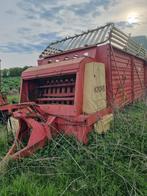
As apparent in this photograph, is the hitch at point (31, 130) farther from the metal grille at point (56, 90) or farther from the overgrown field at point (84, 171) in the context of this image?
the metal grille at point (56, 90)

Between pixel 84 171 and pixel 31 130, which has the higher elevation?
pixel 31 130

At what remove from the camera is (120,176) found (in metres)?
2.31

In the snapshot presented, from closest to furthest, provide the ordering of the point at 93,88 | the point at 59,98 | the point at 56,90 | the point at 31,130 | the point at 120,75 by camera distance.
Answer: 1. the point at 31,130
2. the point at 93,88
3. the point at 59,98
4. the point at 56,90
5. the point at 120,75

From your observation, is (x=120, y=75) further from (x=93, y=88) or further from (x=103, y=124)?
(x=103, y=124)

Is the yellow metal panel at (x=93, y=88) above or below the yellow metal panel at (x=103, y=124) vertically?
above

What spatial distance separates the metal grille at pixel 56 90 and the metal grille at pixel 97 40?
110cm

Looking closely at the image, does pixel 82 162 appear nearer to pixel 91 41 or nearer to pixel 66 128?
pixel 66 128

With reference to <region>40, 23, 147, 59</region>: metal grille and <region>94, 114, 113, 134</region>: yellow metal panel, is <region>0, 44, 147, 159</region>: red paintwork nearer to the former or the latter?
<region>94, 114, 113, 134</region>: yellow metal panel

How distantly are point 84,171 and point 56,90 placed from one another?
6.10 ft

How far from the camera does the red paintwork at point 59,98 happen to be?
3170mm

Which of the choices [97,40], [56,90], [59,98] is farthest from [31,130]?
[97,40]

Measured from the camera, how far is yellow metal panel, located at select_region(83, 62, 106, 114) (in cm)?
349

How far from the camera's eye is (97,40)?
485 centimetres

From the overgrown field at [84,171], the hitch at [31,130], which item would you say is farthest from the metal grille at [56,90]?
the overgrown field at [84,171]
